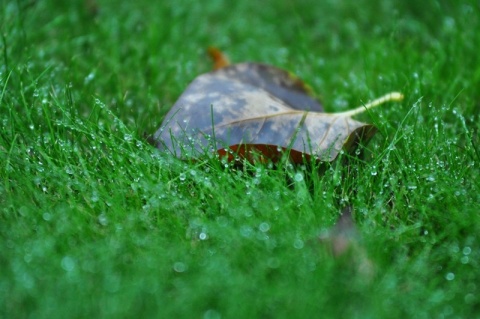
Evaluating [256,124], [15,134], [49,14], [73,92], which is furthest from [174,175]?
[49,14]

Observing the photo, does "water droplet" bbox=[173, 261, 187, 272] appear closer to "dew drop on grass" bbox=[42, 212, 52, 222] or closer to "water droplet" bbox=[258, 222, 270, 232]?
"water droplet" bbox=[258, 222, 270, 232]

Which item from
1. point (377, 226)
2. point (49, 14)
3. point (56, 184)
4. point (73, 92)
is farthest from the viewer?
point (49, 14)

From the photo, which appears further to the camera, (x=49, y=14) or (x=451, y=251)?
(x=49, y=14)

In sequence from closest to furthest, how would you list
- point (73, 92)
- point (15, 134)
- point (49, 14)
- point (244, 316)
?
point (244, 316)
point (15, 134)
point (73, 92)
point (49, 14)

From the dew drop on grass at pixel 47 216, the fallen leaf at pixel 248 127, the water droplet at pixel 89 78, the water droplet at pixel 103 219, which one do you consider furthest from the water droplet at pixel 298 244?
the water droplet at pixel 89 78

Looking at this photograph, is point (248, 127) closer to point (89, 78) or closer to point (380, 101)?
point (380, 101)

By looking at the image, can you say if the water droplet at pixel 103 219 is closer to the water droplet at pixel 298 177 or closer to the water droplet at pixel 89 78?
the water droplet at pixel 298 177

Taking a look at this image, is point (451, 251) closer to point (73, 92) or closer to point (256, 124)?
point (256, 124)

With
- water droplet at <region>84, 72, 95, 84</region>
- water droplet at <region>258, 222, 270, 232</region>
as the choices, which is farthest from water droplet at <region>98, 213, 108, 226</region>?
water droplet at <region>84, 72, 95, 84</region>
